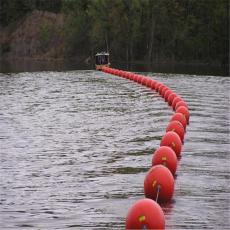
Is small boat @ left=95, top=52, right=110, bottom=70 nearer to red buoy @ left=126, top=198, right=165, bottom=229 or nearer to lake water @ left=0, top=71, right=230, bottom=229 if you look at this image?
lake water @ left=0, top=71, right=230, bottom=229

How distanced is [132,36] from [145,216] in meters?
105

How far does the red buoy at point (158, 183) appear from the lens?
1382cm

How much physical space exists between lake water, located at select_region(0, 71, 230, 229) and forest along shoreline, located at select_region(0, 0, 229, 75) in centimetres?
6381

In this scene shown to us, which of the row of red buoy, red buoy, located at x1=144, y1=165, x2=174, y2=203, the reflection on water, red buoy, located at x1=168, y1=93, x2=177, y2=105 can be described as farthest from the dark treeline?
red buoy, located at x1=144, y1=165, x2=174, y2=203

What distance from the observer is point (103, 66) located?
7456 centimetres

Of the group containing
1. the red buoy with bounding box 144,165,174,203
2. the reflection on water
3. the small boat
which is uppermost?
the red buoy with bounding box 144,165,174,203

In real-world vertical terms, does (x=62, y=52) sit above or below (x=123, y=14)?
below

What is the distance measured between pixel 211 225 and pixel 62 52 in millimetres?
119546

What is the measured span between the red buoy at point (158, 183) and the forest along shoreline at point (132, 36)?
264 ft

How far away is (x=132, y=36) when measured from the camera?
11438 centimetres

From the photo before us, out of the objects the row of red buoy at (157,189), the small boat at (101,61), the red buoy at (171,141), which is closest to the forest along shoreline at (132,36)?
the small boat at (101,61)

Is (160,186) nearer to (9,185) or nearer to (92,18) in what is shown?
(9,185)

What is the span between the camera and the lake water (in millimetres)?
13594

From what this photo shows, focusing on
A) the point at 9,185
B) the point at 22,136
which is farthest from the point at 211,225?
the point at 22,136
